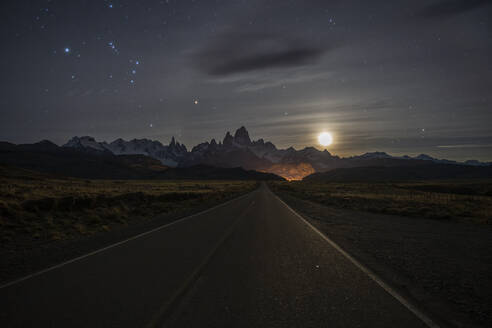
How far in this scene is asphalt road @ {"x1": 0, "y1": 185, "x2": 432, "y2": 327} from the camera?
155 inches

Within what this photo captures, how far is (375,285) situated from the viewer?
17.3 ft

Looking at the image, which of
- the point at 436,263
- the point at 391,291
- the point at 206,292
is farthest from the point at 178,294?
the point at 436,263

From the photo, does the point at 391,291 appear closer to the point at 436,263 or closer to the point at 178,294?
the point at 436,263

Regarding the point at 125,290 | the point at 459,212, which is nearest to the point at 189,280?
the point at 125,290

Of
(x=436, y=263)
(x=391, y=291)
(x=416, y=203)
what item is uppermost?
(x=391, y=291)

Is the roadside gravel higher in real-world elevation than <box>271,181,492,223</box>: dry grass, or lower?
higher

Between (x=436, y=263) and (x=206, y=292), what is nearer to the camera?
(x=206, y=292)

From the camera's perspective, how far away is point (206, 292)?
4.92 metres

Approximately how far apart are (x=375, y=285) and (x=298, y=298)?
1.70 meters

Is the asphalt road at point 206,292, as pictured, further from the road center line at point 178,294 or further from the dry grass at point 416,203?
the dry grass at point 416,203

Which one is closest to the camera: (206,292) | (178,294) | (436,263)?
(178,294)

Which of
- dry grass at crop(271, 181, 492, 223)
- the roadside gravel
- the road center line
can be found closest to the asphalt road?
the road center line

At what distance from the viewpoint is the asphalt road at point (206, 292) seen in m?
3.94

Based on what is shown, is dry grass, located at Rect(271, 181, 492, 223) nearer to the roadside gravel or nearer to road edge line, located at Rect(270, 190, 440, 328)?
the roadside gravel
